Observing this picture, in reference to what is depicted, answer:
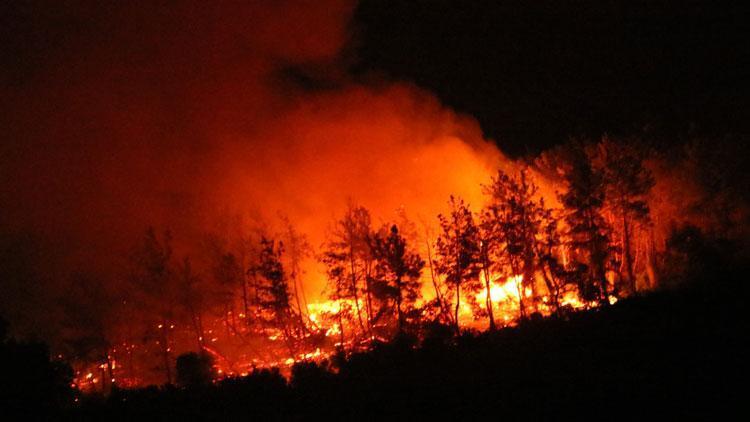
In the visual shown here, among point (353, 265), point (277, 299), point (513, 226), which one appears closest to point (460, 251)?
point (513, 226)

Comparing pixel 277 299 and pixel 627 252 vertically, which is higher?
pixel 627 252

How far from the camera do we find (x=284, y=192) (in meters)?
38.4

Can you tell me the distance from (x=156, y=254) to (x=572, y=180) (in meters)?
19.8

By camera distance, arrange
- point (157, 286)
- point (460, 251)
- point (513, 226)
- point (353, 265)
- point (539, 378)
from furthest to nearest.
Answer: point (157, 286) < point (353, 265) < point (513, 226) < point (460, 251) < point (539, 378)

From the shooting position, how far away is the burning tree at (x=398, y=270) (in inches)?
784

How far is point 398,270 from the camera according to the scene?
20.0 meters

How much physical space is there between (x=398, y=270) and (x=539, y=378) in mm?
11444

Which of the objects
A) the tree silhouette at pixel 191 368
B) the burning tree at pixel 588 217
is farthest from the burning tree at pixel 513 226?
the tree silhouette at pixel 191 368

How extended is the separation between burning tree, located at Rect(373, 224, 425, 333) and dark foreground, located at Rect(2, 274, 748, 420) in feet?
21.1

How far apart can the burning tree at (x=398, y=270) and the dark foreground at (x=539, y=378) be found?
21.1 feet

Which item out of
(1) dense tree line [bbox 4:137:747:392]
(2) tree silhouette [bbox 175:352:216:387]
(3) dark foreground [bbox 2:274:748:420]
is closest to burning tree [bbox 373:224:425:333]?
(1) dense tree line [bbox 4:137:747:392]

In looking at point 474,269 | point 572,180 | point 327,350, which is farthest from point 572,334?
point 327,350

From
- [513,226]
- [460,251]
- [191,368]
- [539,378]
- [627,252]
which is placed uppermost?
[513,226]

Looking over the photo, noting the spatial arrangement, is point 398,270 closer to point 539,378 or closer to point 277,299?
point 277,299
